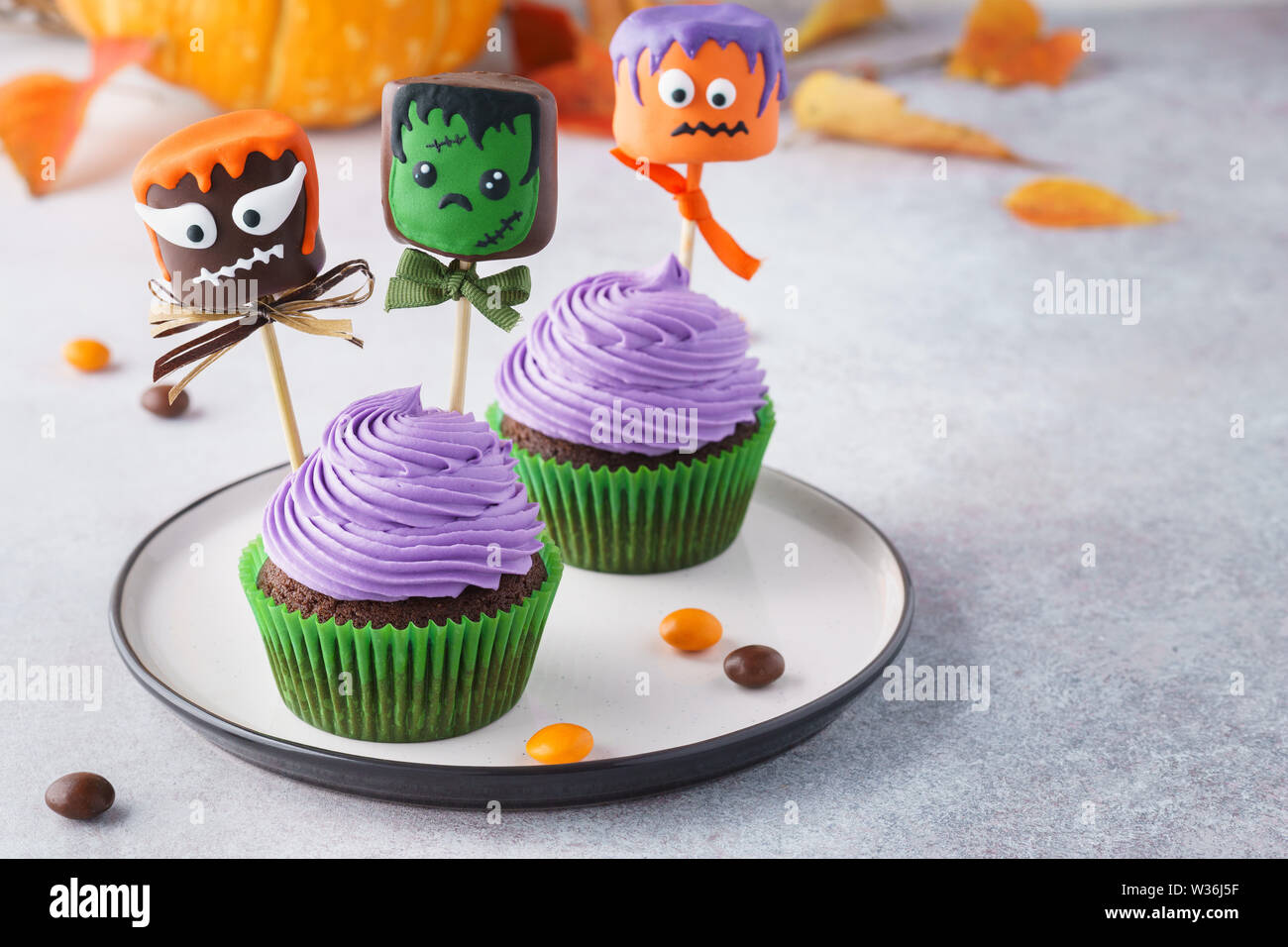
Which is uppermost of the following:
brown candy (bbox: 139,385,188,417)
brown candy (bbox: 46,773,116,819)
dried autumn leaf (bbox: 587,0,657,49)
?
dried autumn leaf (bbox: 587,0,657,49)

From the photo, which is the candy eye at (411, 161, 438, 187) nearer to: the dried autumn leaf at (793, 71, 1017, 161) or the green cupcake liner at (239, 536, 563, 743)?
the green cupcake liner at (239, 536, 563, 743)

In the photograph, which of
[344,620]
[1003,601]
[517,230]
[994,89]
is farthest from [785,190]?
[344,620]

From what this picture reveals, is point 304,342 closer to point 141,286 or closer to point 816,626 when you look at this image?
point 141,286

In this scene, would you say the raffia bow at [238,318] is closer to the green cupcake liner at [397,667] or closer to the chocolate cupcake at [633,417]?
the green cupcake liner at [397,667]

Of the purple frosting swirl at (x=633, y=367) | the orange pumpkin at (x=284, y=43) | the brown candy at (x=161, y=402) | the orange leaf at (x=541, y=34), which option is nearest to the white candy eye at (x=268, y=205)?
the purple frosting swirl at (x=633, y=367)

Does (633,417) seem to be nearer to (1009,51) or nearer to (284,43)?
(284,43)

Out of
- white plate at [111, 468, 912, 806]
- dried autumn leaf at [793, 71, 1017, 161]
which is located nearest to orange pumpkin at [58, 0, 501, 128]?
dried autumn leaf at [793, 71, 1017, 161]

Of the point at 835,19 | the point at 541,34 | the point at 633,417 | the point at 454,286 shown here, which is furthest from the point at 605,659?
the point at 835,19
